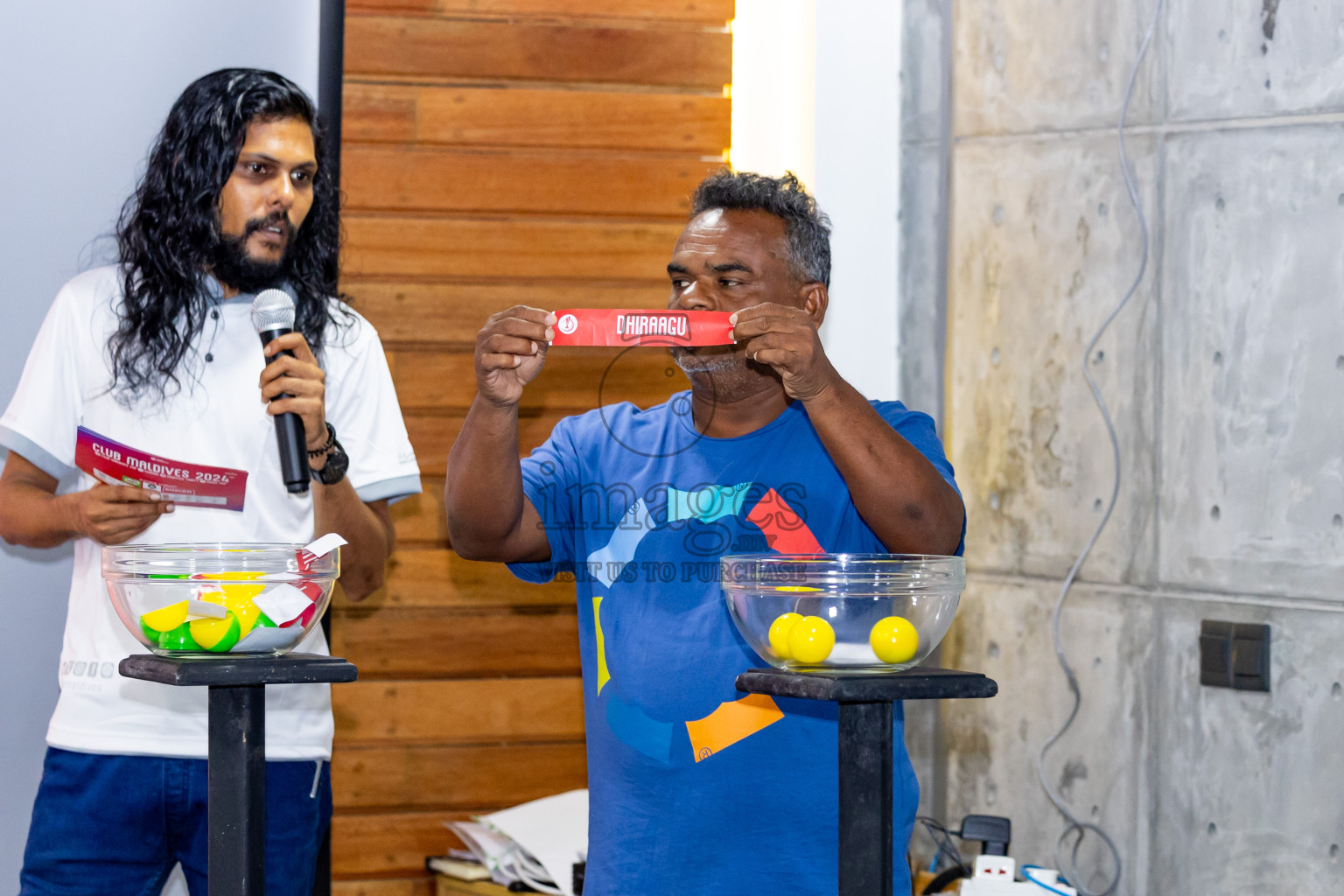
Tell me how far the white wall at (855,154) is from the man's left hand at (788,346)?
1323mm

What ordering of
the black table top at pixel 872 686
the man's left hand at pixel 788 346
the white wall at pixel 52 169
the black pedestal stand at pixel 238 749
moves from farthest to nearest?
the white wall at pixel 52 169 < the man's left hand at pixel 788 346 < the black pedestal stand at pixel 238 749 < the black table top at pixel 872 686

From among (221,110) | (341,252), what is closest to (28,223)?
(341,252)

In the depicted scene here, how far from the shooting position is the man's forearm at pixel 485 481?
146 centimetres

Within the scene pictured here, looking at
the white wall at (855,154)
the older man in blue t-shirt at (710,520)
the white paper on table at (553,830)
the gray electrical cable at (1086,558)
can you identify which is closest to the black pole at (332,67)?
the white wall at (855,154)

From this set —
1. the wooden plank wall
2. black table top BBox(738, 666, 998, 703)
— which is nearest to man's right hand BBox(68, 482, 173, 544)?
the wooden plank wall

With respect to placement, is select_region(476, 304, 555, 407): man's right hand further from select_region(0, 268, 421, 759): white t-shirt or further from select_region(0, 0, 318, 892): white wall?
select_region(0, 0, 318, 892): white wall

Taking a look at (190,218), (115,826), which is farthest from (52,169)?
(115,826)

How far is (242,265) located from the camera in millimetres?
1938

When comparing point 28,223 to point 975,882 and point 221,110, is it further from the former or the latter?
point 975,882

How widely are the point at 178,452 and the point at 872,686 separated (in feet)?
4.17

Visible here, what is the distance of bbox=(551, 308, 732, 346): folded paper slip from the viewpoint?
1374 mm

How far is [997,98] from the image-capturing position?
8.23 feet

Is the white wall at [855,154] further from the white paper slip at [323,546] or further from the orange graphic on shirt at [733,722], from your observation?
the white paper slip at [323,546]

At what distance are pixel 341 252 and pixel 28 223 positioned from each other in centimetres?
63
